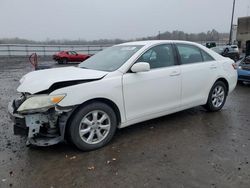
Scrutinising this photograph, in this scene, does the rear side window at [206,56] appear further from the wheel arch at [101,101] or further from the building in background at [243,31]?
the building in background at [243,31]

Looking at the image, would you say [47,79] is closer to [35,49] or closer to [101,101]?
[101,101]

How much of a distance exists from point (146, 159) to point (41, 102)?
5.28 feet

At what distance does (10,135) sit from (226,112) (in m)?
4.44

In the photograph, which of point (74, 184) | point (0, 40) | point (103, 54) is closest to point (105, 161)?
point (74, 184)

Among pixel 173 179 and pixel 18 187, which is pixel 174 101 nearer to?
pixel 173 179

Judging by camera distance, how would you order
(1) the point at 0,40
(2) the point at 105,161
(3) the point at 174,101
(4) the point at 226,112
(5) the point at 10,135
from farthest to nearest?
(1) the point at 0,40 < (4) the point at 226,112 < (3) the point at 174,101 < (5) the point at 10,135 < (2) the point at 105,161

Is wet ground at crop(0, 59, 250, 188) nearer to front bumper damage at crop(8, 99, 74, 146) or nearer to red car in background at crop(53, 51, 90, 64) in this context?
front bumper damage at crop(8, 99, 74, 146)

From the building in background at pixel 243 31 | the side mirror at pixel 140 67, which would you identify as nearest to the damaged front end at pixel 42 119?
the side mirror at pixel 140 67

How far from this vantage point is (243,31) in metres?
29.4

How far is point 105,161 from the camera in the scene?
3.32m

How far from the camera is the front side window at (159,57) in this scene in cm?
420

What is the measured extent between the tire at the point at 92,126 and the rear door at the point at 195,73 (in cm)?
164

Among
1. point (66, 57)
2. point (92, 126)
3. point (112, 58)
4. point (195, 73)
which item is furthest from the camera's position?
point (66, 57)

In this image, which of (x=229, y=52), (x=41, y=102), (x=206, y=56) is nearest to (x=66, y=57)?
(x=229, y=52)
